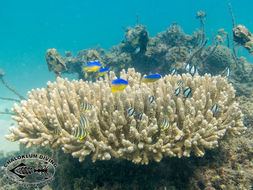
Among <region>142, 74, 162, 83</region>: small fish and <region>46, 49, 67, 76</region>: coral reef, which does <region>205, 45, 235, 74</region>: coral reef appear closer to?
<region>142, 74, 162, 83</region>: small fish

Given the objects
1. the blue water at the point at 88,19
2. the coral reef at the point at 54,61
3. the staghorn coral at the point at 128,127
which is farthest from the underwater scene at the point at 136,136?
the blue water at the point at 88,19

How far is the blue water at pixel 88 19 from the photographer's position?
110750 millimetres

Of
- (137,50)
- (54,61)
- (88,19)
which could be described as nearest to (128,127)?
(137,50)

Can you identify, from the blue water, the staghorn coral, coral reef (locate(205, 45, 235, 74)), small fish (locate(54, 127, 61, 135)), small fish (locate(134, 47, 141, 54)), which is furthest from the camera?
the blue water

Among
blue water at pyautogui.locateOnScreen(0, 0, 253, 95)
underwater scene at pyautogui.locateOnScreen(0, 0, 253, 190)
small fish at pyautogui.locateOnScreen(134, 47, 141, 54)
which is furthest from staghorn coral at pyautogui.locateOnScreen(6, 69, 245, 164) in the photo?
blue water at pyautogui.locateOnScreen(0, 0, 253, 95)

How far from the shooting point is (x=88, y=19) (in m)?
154

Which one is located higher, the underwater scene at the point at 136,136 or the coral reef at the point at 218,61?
the coral reef at the point at 218,61

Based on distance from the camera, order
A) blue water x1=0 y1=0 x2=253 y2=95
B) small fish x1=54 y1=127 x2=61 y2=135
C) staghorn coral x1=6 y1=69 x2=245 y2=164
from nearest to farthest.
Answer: staghorn coral x1=6 y1=69 x2=245 y2=164, small fish x1=54 y1=127 x2=61 y2=135, blue water x1=0 y1=0 x2=253 y2=95

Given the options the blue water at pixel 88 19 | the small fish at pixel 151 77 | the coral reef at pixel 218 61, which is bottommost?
the small fish at pixel 151 77

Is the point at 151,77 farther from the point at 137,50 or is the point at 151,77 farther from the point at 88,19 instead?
the point at 88,19

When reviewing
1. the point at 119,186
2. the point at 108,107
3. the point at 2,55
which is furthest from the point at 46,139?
the point at 2,55

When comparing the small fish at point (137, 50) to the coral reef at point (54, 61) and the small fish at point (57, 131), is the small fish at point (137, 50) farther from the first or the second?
the small fish at point (57, 131)

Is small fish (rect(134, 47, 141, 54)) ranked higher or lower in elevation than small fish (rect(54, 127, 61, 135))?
higher

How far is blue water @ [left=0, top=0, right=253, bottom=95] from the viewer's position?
111 m
